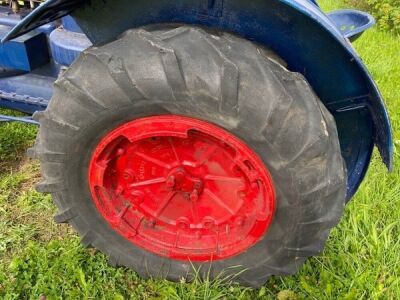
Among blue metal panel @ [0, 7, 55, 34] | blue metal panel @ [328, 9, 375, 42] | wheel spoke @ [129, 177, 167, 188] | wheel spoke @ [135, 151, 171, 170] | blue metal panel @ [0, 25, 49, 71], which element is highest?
blue metal panel @ [328, 9, 375, 42]

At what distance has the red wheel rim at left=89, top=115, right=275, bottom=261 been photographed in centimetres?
171

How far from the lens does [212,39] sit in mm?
1573

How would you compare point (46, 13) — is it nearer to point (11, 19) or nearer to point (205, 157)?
point (205, 157)

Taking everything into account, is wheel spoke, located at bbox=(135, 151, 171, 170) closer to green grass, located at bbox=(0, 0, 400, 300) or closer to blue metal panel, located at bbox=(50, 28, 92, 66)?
green grass, located at bbox=(0, 0, 400, 300)

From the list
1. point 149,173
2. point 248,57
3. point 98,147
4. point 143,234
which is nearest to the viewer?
point 248,57

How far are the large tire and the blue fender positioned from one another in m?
0.09

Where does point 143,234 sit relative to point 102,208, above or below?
below

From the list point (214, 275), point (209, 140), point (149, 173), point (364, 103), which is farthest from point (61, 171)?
point (364, 103)

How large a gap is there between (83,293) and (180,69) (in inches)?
48.2

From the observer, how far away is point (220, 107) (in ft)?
5.15

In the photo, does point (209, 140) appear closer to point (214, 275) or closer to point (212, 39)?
point (212, 39)

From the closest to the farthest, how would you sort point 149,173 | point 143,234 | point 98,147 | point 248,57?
1. point 248,57
2. point 98,147
3. point 149,173
4. point 143,234

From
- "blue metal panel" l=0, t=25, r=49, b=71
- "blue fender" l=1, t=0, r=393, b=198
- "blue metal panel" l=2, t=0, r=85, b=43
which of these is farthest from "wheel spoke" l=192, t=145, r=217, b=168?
"blue metal panel" l=0, t=25, r=49, b=71

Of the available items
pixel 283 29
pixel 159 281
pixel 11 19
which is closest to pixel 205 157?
pixel 283 29
